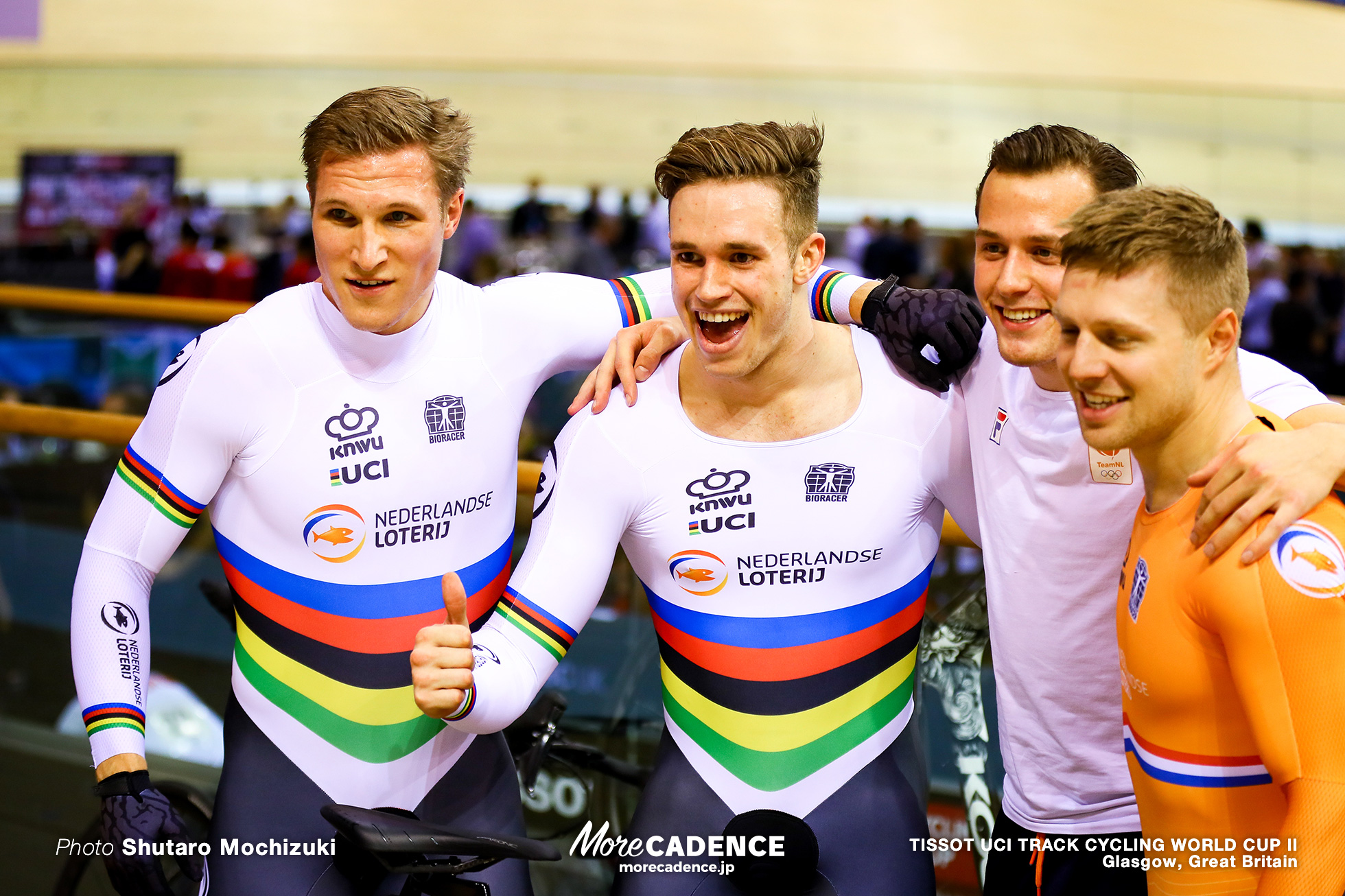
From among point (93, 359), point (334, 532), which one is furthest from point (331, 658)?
point (93, 359)

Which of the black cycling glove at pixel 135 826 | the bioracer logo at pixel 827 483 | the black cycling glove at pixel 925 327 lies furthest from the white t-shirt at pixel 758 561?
the black cycling glove at pixel 135 826

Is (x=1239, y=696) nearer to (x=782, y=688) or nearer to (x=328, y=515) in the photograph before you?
(x=782, y=688)

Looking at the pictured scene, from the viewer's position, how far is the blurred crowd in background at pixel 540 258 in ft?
32.7

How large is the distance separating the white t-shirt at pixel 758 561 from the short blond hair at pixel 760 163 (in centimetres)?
41

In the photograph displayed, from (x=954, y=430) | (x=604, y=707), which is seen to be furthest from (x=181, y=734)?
(x=954, y=430)

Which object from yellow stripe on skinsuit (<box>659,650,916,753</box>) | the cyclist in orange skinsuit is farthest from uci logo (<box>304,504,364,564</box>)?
the cyclist in orange skinsuit

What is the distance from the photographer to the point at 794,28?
17469 mm

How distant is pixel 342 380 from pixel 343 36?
16708mm

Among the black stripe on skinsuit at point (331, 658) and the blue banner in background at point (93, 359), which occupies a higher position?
the black stripe on skinsuit at point (331, 658)

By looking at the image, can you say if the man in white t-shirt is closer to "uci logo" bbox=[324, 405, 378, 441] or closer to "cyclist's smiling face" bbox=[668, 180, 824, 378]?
"cyclist's smiling face" bbox=[668, 180, 824, 378]

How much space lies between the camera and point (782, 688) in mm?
2250

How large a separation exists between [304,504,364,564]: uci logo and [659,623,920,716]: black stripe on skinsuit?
0.69 meters

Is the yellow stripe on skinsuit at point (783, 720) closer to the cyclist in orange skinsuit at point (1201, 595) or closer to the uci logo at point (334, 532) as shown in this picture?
the cyclist in orange skinsuit at point (1201, 595)

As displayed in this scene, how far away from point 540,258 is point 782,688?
9321 mm
